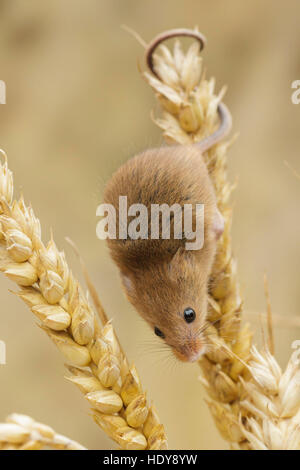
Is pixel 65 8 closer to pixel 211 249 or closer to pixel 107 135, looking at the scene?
pixel 107 135

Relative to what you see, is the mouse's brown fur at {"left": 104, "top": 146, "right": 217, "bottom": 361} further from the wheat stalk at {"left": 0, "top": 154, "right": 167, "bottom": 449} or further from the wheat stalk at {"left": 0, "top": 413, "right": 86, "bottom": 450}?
the wheat stalk at {"left": 0, "top": 413, "right": 86, "bottom": 450}

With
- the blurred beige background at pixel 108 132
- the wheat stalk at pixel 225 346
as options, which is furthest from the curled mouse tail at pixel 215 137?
the blurred beige background at pixel 108 132

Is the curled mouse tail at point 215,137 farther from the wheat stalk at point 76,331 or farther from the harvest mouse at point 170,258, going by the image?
the wheat stalk at point 76,331

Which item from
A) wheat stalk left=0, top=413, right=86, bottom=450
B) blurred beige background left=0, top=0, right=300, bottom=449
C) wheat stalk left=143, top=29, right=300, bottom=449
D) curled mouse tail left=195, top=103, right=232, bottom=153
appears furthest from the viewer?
blurred beige background left=0, top=0, right=300, bottom=449

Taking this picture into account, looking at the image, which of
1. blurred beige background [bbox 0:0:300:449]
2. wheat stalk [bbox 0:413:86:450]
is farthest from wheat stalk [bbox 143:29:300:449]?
blurred beige background [bbox 0:0:300:449]

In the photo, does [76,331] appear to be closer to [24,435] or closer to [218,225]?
[24,435]

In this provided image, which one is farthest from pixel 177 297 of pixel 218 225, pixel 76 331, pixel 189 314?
pixel 76 331
